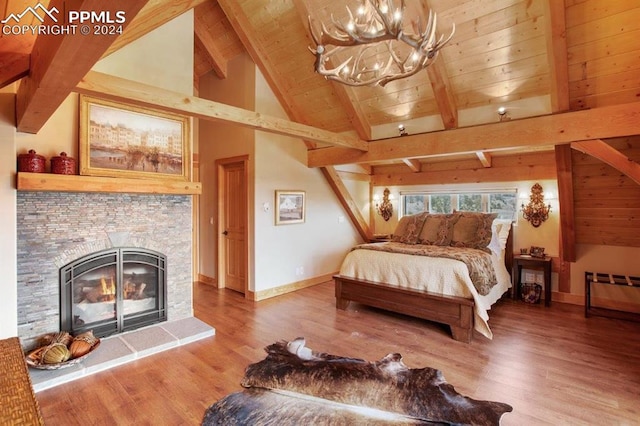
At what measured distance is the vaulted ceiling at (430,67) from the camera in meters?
1.78

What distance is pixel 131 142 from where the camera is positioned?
10.9 ft

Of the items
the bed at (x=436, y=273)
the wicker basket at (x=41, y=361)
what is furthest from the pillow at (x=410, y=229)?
the wicker basket at (x=41, y=361)

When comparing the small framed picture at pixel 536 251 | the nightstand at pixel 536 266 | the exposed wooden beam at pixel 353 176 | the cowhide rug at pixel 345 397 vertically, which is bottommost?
the cowhide rug at pixel 345 397

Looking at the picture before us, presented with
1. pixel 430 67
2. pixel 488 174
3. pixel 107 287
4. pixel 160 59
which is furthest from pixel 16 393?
pixel 488 174

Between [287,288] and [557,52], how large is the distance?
443cm

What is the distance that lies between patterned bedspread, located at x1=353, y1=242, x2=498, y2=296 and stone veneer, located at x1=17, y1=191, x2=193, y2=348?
2.41 metres

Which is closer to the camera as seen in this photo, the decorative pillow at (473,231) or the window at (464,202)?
the decorative pillow at (473,231)

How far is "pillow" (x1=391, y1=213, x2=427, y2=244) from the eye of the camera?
16.0 ft

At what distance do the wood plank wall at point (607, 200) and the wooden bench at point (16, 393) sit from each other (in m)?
4.84

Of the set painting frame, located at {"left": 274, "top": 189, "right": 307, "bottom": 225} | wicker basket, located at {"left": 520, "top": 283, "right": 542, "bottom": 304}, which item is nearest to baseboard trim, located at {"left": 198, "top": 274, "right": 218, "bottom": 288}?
painting frame, located at {"left": 274, "top": 189, "right": 307, "bottom": 225}

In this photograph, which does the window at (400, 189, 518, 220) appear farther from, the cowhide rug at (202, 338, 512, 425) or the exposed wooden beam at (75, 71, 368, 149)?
the cowhide rug at (202, 338, 512, 425)

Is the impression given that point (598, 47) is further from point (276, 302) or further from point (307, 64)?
point (276, 302)

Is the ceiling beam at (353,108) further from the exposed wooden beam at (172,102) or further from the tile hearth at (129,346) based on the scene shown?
the tile hearth at (129,346)

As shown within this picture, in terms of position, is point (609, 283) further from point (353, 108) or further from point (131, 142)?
point (131, 142)
